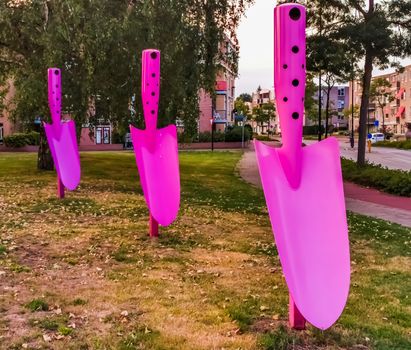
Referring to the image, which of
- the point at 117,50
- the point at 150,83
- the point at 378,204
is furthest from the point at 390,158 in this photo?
the point at 150,83

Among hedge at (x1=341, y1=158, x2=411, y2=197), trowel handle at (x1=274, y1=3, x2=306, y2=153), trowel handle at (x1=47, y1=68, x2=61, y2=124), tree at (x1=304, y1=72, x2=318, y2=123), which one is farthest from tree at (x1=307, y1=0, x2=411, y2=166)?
tree at (x1=304, y1=72, x2=318, y2=123)

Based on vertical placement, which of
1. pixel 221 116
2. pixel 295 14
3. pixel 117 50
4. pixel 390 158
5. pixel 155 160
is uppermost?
pixel 117 50

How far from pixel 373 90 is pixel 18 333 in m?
68.5

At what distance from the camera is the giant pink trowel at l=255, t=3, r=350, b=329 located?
416 centimetres

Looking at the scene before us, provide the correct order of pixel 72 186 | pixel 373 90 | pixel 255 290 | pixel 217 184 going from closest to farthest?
pixel 255 290, pixel 72 186, pixel 217 184, pixel 373 90

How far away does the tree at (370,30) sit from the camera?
17922 mm

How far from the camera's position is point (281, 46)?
4.39 meters

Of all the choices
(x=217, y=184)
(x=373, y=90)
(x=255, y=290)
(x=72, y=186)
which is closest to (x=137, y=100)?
(x=72, y=186)

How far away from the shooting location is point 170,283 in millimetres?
5891

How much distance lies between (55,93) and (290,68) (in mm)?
8836

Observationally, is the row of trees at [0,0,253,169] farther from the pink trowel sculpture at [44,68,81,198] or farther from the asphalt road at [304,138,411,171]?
the asphalt road at [304,138,411,171]

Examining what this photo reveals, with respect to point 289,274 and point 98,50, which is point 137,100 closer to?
point 98,50

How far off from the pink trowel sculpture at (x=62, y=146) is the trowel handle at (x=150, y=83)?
417 cm

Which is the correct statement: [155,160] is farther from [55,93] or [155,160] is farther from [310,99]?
[310,99]
